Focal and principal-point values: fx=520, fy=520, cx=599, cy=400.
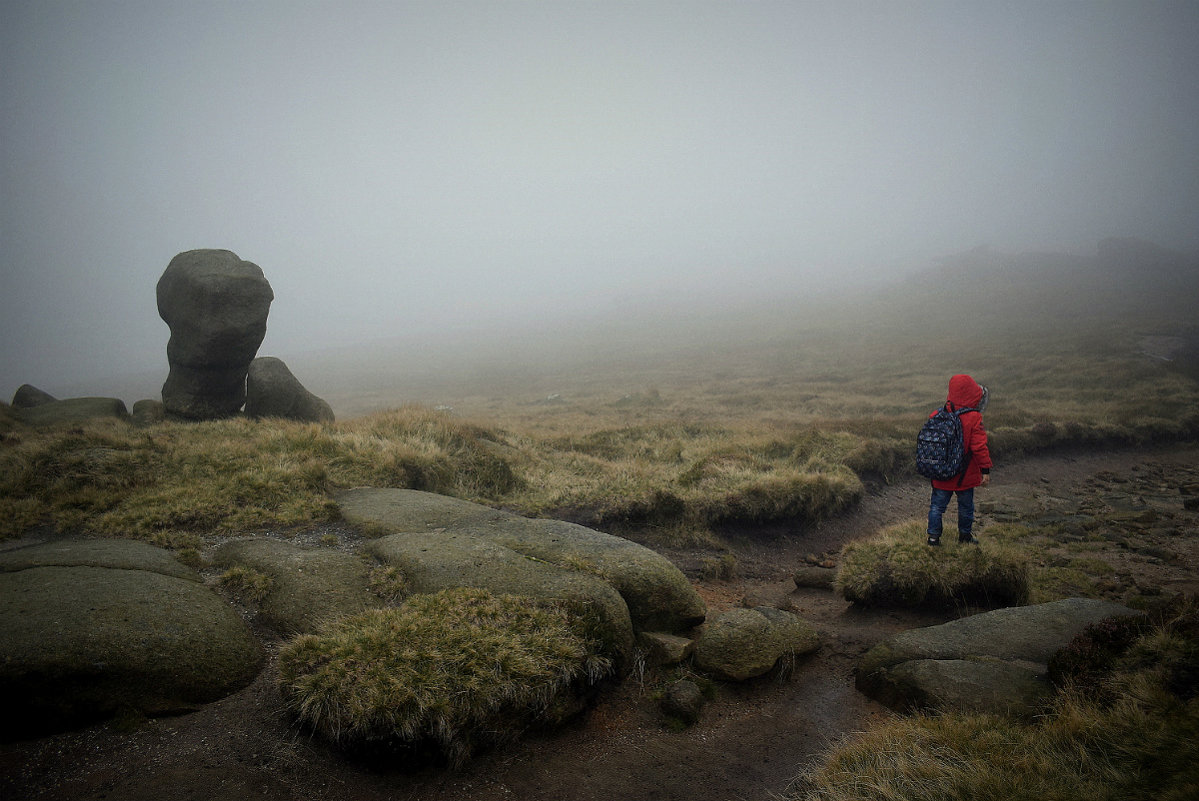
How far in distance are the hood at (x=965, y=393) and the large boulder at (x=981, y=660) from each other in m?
3.85

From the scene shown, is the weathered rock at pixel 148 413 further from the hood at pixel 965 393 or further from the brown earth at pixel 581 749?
the hood at pixel 965 393

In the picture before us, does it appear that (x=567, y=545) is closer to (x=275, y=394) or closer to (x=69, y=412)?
(x=275, y=394)

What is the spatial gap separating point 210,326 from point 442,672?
58.2ft

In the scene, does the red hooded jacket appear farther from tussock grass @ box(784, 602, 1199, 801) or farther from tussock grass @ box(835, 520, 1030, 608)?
tussock grass @ box(784, 602, 1199, 801)

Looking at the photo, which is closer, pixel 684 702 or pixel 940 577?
pixel 684 702

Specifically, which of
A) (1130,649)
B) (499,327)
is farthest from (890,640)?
(499,327)

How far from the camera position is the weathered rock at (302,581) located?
23.8 feet

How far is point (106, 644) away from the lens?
18.8 feet

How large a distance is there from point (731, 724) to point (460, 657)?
362 centimetres

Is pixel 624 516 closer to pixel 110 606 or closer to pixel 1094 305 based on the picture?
pixel 110 606

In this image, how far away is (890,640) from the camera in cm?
768

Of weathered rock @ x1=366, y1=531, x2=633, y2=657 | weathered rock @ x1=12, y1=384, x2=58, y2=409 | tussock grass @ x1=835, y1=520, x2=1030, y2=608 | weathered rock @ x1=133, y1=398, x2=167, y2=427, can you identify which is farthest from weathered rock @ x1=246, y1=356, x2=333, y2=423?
tussock grass @ x1=835, y1=520, x2=1030, y2=608

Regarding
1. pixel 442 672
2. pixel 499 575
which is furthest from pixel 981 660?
pixel 442 672

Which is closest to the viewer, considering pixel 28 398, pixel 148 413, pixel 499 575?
pixel 499 575
